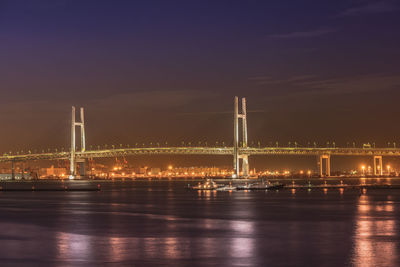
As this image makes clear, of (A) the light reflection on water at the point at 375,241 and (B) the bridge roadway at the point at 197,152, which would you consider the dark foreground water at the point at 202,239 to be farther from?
(B) the bridge roadway at the point at 197,152

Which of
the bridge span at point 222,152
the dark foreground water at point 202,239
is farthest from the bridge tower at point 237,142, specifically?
the dark foreground water at point 202,239

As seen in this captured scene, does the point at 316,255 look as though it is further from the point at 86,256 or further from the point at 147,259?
the point at 86,256

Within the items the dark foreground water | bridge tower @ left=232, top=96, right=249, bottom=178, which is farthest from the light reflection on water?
bridge tower @ left=232, top=96, right=249, bottom=178

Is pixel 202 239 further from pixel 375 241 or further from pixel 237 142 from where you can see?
pixel 237 142

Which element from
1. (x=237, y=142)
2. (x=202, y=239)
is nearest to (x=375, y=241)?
(x=202, y=239)

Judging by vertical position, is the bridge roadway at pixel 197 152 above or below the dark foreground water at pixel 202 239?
above

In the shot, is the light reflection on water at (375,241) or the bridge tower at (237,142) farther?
the bridge tower at (237,142)

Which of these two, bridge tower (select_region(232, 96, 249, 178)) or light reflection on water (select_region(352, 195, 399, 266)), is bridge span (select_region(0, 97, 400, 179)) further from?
light reflection on water (select_region(352, 195, 399, 266))

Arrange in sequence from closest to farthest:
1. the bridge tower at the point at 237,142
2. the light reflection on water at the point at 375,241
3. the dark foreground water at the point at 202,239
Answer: the light reflection on water at the point at 375,241
the dark foreground water at the point at 202,239
the bridge tower at the point at 237,142

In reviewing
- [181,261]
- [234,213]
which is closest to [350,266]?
[181,261]

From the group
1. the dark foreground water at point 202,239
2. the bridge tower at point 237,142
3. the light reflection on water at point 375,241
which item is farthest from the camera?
the bridge tower at point 237,142

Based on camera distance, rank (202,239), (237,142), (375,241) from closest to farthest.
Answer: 1. (375,241)
2. (202,239)
3. (237,142)
